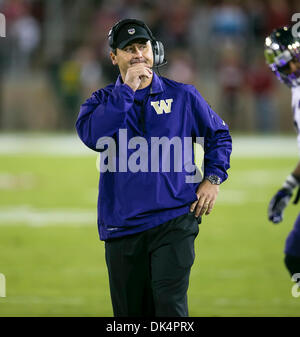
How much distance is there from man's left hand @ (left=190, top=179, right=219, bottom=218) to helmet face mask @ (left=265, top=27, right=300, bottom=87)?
49.8 inches

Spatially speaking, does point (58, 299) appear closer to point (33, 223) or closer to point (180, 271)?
point (180, 271)

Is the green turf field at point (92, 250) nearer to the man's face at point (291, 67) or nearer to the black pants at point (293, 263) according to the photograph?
the black pants at point (293, 263)

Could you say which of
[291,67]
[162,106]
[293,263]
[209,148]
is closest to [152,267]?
[209,148]

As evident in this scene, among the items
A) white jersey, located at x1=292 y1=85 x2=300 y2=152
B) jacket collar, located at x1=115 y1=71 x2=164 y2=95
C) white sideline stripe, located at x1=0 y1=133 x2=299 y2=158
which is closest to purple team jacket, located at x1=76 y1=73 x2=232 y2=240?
jacket collar, located at x1=115 y1=71 x2=164 y2=95

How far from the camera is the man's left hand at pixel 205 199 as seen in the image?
4.55 meters

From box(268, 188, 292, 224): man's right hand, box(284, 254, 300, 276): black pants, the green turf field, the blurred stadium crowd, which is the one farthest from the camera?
the blurred stadium crowd

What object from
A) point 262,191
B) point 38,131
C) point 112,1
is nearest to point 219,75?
point 112,1

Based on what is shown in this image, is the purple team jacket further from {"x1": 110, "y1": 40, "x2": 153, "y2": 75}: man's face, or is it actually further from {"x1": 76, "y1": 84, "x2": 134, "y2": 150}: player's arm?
{"x1": 110, "y1": 40, "x2": 153, "y2": 75}: man's face

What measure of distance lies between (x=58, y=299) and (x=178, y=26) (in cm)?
1551

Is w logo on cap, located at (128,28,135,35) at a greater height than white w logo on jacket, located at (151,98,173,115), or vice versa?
w logo on cap, located at (128,28,135,35)

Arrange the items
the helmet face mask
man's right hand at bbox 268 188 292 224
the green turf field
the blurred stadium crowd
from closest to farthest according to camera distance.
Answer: the helmet face mask
man's right hand at bbox 268 188 292 224
the green turf field
the blurred stadium crowd

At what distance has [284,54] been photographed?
554 centimetres

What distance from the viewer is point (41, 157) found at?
1794 centimetres

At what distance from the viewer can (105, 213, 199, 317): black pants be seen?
4.40 meters
